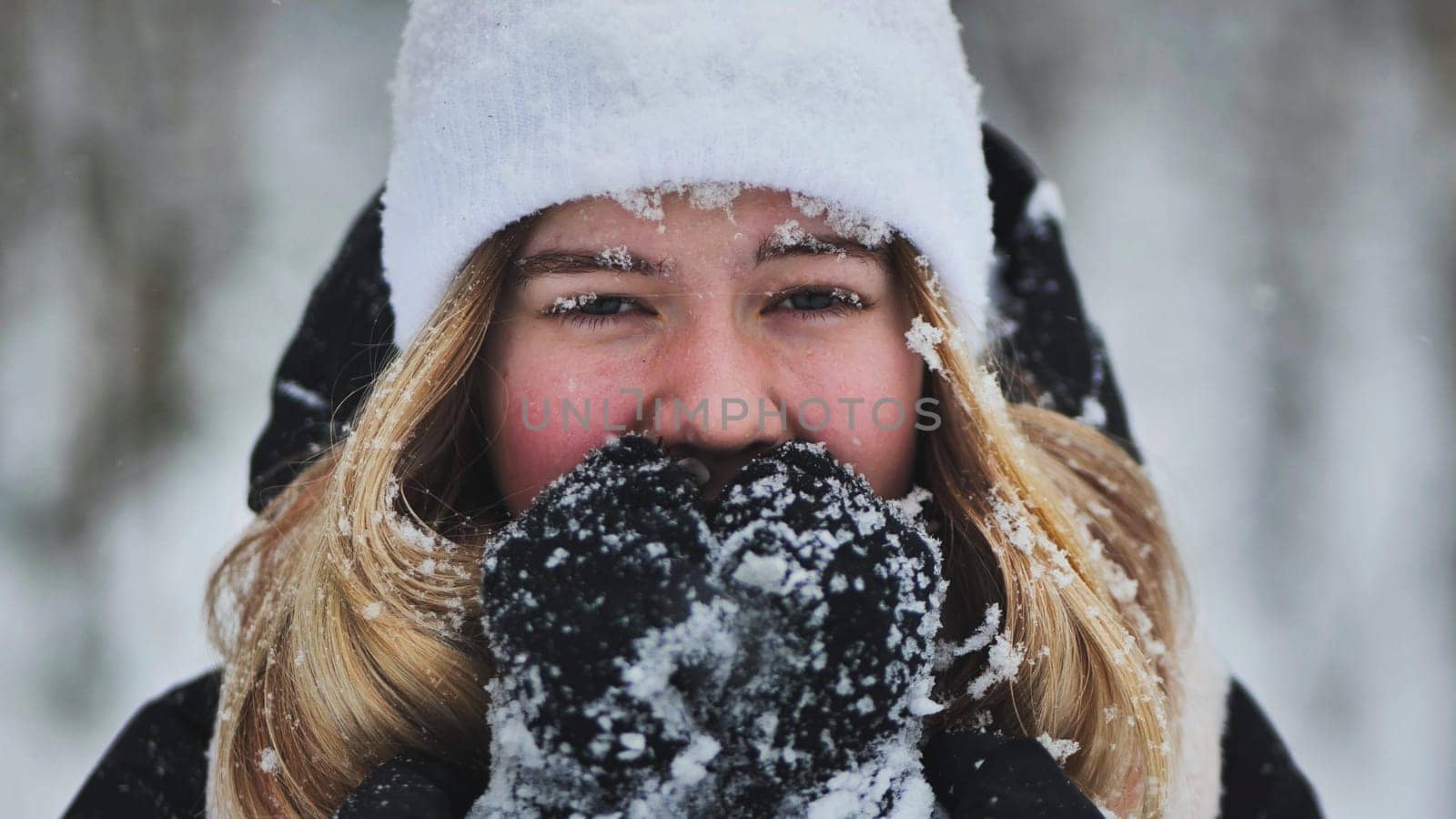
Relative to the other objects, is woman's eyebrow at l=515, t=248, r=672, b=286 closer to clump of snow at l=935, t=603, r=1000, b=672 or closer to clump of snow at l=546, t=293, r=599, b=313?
clump of snow at l=546, t=293, r=599, b=313

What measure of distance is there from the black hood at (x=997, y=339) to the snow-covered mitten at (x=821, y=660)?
27.6 inches

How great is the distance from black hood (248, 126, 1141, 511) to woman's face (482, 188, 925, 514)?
462mm

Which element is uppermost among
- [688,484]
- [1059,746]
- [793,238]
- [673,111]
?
[673,111]

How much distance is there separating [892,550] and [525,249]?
0.51 meters

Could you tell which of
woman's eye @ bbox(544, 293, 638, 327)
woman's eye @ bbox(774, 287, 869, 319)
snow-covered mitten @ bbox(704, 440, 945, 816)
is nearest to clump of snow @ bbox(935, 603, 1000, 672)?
snow-covered mitten @ bbox(704, 440, 945, 816)

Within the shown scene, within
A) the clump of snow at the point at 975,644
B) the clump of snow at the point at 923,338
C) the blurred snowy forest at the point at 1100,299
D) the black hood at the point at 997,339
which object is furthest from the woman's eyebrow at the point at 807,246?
the blurred snowy forest at the point at 1100,299

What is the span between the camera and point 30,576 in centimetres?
264

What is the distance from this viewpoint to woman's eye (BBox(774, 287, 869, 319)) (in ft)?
3.46

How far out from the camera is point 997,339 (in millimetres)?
1592

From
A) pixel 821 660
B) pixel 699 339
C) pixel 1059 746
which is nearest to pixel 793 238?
pixel 699 339

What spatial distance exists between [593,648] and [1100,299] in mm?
2597

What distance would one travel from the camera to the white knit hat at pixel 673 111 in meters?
0.99

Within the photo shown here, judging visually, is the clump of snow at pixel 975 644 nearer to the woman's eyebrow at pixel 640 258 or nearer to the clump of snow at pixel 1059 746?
the clump of snow at pixel 1059 746

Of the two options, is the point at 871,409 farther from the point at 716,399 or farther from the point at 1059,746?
the point at 1059,746
